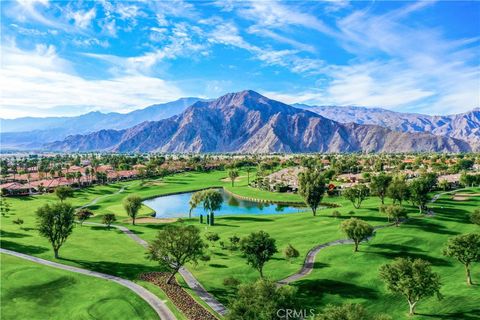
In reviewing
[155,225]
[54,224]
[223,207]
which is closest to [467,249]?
[54,224]

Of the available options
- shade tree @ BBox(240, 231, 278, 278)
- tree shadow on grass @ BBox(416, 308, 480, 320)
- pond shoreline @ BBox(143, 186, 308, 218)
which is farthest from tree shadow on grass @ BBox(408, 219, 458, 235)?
pond shoreline @ BBox(143, 186, 308, 218)

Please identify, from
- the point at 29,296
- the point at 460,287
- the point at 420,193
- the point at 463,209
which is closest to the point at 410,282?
the point at 460,287

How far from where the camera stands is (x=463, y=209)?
105 meters

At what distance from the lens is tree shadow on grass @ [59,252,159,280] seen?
203 ft

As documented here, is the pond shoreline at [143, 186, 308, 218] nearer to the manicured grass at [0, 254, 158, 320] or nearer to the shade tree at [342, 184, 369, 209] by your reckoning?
the shade tree at [342, 184, 369, 209]

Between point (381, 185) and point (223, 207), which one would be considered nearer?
point (381, 185)

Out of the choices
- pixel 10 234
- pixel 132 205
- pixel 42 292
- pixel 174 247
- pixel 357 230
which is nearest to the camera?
pixel 42 292

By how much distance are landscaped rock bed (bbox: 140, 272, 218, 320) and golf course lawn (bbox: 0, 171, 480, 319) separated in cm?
193

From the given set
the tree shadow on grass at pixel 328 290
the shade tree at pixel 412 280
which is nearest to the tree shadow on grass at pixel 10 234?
the tree shadow on grass at pixel 328 290

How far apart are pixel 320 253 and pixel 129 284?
36.1 meters

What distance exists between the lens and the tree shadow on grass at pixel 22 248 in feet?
242

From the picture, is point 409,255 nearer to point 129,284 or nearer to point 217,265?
point 217,265

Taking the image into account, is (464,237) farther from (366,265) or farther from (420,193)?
(420,193)

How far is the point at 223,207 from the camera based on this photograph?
5650 inches
